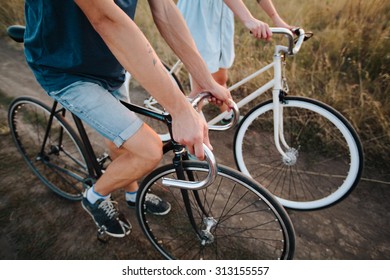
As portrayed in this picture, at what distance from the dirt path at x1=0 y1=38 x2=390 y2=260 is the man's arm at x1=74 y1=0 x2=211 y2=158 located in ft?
4.51

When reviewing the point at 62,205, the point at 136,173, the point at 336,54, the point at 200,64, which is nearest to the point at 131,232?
the point at 62,205

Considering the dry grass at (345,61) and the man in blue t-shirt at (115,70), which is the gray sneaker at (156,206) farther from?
the dry grass at (345,61)

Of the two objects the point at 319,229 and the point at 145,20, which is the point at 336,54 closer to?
the point at 319,229

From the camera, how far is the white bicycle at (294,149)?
2.20 meters

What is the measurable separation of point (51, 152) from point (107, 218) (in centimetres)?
93

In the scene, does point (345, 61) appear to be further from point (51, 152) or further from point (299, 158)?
point (51, 152)

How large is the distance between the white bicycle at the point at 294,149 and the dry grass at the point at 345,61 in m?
0.36

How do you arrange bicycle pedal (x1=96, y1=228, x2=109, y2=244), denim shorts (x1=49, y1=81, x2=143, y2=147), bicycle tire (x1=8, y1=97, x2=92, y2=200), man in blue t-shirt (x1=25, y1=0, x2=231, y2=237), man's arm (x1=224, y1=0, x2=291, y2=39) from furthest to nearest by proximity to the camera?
bicycle tire (x1=8, y1=97, x2=92, y2=200) → bicycle pedal (x1=96, y1=228, x2=109, y2=244) → man's arm (x1=224, y1=0, x2=291, y2=39) → denim shorts (x1=49, y1=81, x2=143, y2=147) → man in blue t-shirt (x1=25, y1=0, x2=231, y2=237)

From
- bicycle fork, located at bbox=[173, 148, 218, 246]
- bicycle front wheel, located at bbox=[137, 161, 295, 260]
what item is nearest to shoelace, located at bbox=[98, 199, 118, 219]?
bicycle front wheel, located at bbox=[137, 161, 295, 260]

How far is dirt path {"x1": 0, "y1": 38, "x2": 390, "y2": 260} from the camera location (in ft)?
7.13

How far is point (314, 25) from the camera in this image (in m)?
4.32

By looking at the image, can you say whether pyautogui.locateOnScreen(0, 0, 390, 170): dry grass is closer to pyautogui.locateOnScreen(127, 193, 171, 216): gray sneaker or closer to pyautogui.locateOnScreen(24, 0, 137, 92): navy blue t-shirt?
pyautogui.locateOnScreen(127, 193, 171, 216): gray sneaker

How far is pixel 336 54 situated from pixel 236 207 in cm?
267

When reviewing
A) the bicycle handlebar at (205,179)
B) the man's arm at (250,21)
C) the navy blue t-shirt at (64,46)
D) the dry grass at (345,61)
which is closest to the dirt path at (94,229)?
the dry grass at (345,61)
